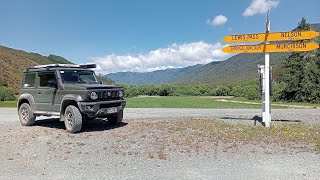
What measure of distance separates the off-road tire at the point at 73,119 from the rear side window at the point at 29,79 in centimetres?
245

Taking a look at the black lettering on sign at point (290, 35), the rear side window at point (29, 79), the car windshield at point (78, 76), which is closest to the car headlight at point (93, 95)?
the car windshield at point (78, 76)

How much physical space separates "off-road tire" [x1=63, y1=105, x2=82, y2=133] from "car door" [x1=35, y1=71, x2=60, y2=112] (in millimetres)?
697

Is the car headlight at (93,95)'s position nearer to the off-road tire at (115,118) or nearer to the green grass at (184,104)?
the off-road tire at (115,118)

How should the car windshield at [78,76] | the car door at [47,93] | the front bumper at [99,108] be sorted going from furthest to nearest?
the car windshield at [78,76]
the car door at [47,93]
the front bumper at [99,108]

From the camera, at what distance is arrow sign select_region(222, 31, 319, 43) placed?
11469 millimetres

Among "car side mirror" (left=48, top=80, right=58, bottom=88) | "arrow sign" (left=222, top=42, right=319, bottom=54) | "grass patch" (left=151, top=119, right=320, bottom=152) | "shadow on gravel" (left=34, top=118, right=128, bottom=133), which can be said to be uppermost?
"arrow sign" (left=222, top=42, right=319, bottom=54)

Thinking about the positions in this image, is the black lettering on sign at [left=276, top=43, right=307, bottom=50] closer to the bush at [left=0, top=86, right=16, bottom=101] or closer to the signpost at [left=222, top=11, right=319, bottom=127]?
the signpost at [left=222, top=11, right=319, bottom=127]

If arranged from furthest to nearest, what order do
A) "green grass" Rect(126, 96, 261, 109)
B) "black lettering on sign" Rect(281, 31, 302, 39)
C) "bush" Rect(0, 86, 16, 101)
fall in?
"bush" Rect(0, 86, 16, 101), "green grass" Rect(126, 96, 261, 109), "black lettering on sign" Rect(281, 31, 302, 39)

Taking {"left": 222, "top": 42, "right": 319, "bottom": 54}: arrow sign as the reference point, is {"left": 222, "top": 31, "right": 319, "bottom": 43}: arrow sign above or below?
above

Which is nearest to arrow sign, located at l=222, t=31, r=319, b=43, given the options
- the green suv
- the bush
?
the green suv

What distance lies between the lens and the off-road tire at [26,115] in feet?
37.9

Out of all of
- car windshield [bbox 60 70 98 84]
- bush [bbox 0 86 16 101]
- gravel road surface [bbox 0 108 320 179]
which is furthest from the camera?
bush [bbox 0 86 16 101]

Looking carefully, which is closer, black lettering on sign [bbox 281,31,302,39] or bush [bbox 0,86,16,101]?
black lettering on sign [bbox 281,31,302,39]

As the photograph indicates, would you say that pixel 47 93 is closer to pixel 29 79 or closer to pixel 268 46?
pixel 29 79
